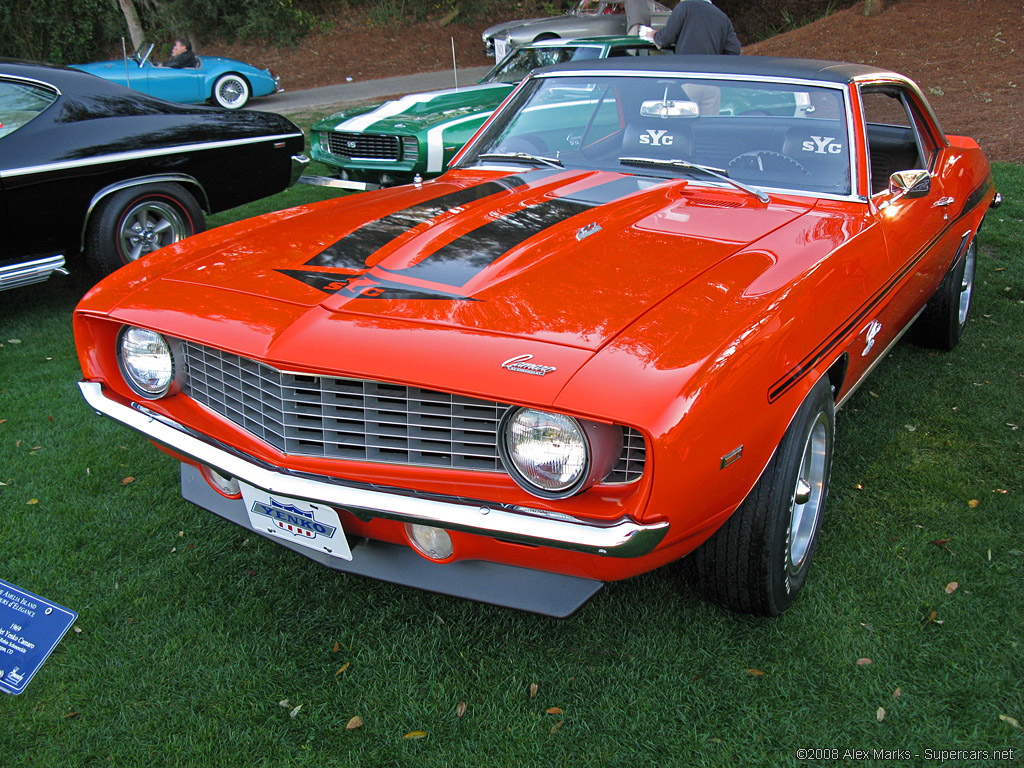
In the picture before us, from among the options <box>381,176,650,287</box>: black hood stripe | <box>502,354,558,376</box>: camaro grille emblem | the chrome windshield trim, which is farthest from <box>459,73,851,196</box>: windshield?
the chrome windshield trim

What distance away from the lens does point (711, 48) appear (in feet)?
21.7

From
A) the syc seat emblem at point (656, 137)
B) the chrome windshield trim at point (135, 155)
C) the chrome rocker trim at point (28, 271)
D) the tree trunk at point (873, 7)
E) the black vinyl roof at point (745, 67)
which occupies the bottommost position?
the chrome rocker trim at point (28, 271)

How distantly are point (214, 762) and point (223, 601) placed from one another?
0.62m

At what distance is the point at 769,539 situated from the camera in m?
2.12

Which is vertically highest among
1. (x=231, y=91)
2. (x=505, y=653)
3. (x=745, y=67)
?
(x=745, y=67)

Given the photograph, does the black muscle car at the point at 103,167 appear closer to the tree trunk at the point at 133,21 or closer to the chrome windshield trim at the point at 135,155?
the chrome windshield trim at the point at 135,155

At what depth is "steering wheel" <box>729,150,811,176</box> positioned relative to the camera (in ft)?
9.61

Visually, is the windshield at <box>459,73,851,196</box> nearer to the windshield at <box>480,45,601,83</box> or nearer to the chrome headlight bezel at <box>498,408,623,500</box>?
the chrome headlight bezel at <box>498,408,623,500</box>

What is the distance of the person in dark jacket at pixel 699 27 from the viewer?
21.4 ft

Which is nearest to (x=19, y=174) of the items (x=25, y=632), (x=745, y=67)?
(x=25, y=632)

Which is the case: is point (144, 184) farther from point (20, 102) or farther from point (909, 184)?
point (909, 184)

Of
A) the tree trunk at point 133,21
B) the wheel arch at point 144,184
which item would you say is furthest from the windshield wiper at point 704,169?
the tree trunk at point 133,21

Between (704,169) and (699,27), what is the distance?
4.21 meters

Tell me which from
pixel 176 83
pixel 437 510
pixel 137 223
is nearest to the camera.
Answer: pixel 437 510
